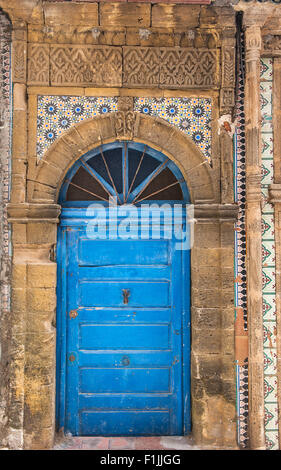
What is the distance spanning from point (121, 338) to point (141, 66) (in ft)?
9.12

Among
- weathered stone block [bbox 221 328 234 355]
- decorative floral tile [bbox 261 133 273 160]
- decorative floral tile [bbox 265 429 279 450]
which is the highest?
decorative floral tile [bbox 261 133 273 160]

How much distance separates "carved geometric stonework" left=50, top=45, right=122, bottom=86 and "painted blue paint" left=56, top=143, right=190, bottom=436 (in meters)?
1.27

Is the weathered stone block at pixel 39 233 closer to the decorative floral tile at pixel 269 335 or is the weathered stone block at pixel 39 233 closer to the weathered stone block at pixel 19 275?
the weathered stone block at pixel 19 275

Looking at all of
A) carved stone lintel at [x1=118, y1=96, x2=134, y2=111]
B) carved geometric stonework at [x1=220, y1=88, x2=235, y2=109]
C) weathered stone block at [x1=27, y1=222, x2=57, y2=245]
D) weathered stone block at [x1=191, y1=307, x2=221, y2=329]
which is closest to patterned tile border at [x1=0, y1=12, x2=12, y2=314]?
weathered stone block at [x1=27, y1=222, x2=57, y2=245]

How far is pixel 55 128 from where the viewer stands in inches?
150

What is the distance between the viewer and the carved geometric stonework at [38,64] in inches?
148

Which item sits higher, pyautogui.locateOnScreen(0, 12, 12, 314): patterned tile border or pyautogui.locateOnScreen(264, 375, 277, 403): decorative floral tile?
pyautogui.locateOnScreen(0, 12, 12, 314): patterned tile border

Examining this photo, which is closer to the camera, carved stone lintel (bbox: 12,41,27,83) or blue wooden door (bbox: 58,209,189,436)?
carved stone lintel (bbox: 12,41,27,83)

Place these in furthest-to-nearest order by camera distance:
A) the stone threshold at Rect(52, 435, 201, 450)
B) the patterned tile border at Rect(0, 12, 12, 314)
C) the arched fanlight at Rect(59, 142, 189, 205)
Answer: the arched fanlight at Rect(59, 142, 189, 205) < the patterned tile border at Rect(0, 12, 12, 314) < the stone threshold at Rect(52, 435, 201, 450)

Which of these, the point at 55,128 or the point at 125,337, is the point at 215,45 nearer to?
the point at 55,128

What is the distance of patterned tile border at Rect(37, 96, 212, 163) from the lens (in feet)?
12.5

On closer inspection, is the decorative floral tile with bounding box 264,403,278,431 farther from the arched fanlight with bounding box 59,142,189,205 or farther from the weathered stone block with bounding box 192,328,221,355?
the arched fanlight with bounding box 59,142,189,205

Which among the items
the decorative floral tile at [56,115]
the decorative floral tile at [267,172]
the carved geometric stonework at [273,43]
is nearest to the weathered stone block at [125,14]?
the decorative floral tile at [56,115]

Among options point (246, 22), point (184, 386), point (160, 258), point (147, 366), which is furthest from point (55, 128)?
point (184, 386)
